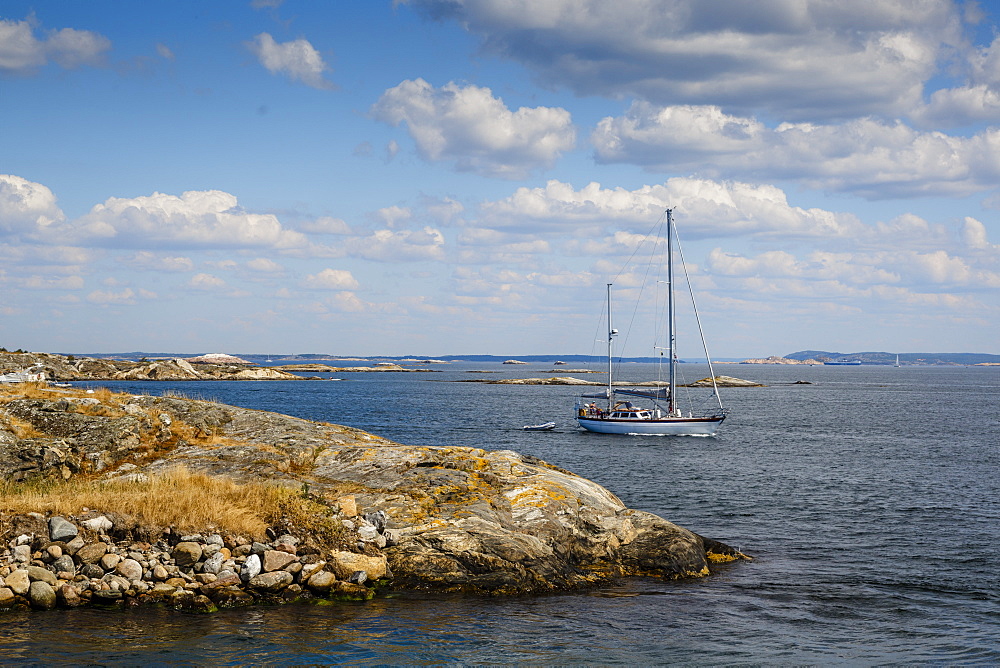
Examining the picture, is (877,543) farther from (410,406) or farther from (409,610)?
(410,406)

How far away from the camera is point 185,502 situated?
17328mm

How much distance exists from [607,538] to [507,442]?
40568mm

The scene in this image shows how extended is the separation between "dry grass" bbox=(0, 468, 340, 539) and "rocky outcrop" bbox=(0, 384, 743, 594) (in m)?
1.06

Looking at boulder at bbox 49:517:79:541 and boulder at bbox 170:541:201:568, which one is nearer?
boulder at bbox 49:517:79:541

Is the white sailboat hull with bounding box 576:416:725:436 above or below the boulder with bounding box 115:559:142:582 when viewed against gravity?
below

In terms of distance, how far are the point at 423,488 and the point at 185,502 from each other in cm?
575

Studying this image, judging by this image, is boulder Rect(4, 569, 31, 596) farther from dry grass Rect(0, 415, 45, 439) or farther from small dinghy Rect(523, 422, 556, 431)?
small dinghy Rect(523, 422, 556, 431)

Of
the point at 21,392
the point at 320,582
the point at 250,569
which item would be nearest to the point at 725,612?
the point at 320,582

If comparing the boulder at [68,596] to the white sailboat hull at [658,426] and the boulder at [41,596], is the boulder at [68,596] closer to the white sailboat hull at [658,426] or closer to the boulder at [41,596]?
the boulder at [41,596]

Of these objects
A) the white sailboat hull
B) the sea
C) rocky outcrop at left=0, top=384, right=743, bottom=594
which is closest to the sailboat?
the white sailboat hull

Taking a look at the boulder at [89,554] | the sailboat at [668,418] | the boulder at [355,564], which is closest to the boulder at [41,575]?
the boulder at [89,554]

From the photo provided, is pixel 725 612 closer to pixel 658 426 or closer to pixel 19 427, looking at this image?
pixel 19 427

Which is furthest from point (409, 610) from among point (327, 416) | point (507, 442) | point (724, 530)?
point (327, 416)

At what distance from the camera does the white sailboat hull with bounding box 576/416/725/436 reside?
223ft
